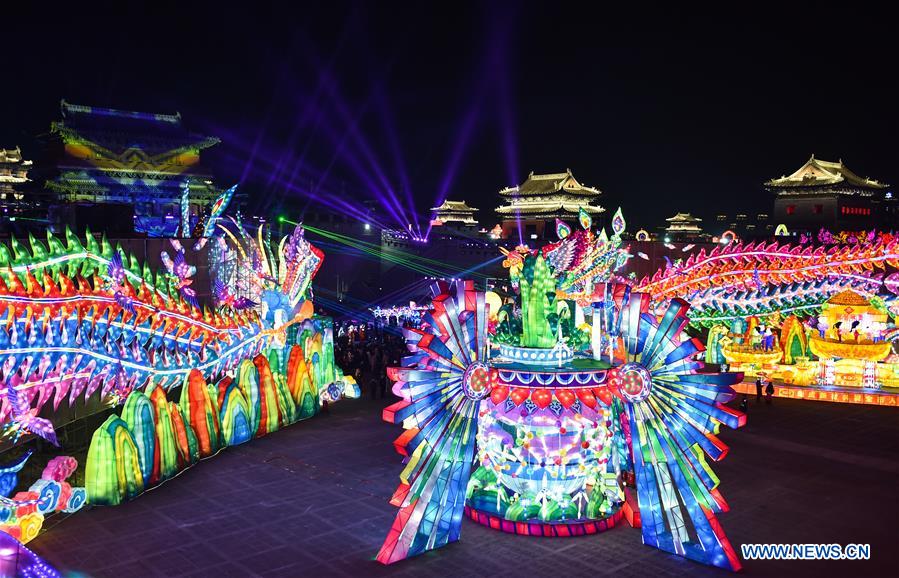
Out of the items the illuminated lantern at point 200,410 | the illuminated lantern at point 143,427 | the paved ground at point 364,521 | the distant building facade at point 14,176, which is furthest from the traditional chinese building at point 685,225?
the illuminated lantern at point 143,427

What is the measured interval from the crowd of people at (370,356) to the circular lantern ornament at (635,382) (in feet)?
26.0

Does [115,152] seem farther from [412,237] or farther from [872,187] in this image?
[872,187]

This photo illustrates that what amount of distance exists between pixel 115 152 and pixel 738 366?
2387 centimetres

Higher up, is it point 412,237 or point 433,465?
point 412,237

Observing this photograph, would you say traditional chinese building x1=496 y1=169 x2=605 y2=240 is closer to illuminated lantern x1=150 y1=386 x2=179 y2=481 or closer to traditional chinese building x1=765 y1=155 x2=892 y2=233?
traditional chinese building x1=765 y1=155 x2=892 y2=233

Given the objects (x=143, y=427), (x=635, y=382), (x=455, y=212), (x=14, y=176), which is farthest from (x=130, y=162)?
(x=455, y=212)

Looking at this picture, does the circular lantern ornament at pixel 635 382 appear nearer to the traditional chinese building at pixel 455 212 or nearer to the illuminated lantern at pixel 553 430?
the illuminated lantern at pixel 553 430

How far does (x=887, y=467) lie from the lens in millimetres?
11586

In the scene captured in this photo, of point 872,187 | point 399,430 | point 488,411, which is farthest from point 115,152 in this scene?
point 872,187

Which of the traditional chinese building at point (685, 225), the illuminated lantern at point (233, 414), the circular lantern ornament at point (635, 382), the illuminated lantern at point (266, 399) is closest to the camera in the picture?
the circular lantern ornament at point (635, 382)

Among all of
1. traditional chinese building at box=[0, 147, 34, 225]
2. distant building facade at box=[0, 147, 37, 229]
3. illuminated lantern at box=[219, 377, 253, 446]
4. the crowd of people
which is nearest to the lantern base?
illuminated lantern at box=[219, 377, 253, 446]

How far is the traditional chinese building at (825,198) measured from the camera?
44.7 m

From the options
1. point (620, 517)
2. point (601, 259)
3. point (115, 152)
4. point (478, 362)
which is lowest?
point (620, 517)

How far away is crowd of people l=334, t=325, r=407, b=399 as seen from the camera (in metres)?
16.9
